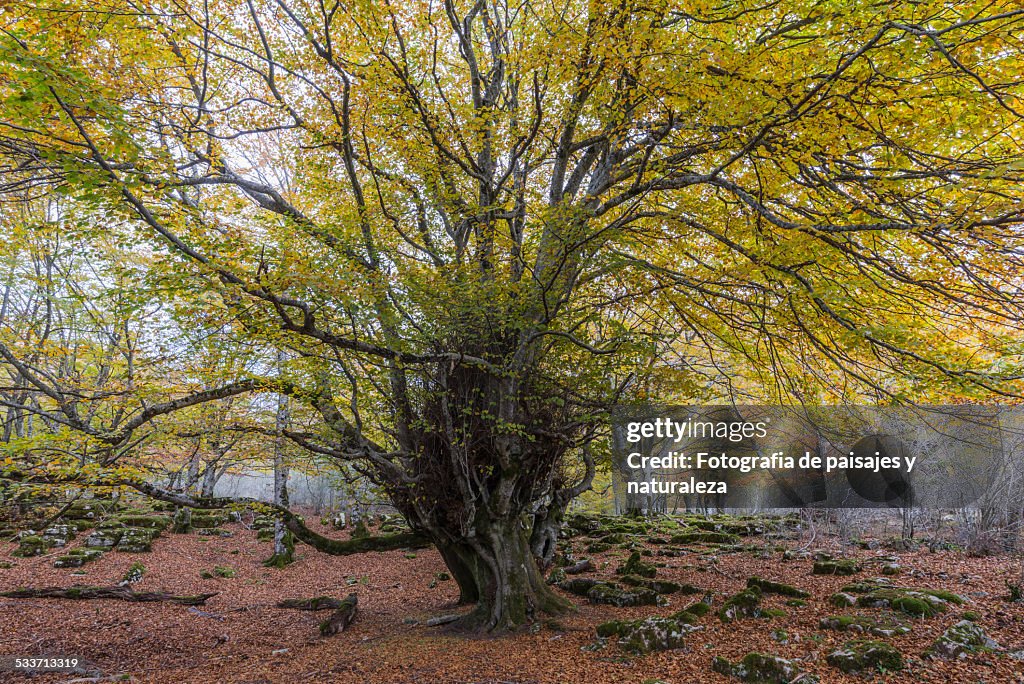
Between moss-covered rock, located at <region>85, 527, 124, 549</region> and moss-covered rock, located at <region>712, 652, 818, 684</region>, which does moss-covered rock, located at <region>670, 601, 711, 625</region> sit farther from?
moss-covered rock, located at <region>85, 527, 124, 549</region>

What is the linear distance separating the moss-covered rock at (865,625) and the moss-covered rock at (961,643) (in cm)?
48

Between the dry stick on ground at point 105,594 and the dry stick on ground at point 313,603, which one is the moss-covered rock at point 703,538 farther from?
the dry stick on ground at point 105,594

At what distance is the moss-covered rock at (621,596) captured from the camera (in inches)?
358

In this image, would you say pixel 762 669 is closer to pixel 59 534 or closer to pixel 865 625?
pixel 865 625

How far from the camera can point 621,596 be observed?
30.3 ft

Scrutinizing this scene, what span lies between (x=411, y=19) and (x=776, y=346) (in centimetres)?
740

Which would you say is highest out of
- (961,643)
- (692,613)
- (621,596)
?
(961,643)

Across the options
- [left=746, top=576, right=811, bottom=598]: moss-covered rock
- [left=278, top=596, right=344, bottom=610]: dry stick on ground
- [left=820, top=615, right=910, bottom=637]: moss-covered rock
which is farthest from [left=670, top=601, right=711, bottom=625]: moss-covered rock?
[left=278, top=596, right=344, bottom=610]: dry stick on ground

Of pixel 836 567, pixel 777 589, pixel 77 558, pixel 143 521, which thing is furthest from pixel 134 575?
pixel 836 567

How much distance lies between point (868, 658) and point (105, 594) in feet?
41.2

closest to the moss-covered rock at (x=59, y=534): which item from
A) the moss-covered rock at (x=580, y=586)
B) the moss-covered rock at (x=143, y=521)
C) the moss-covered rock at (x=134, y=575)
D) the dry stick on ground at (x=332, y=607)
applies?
the moss-covered rock at (x=143, y=521)

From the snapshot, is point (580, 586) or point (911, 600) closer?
point (911, 600)

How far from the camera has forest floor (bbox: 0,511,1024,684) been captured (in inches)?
237

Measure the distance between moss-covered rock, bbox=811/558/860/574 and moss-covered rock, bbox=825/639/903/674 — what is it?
446 centimetres
